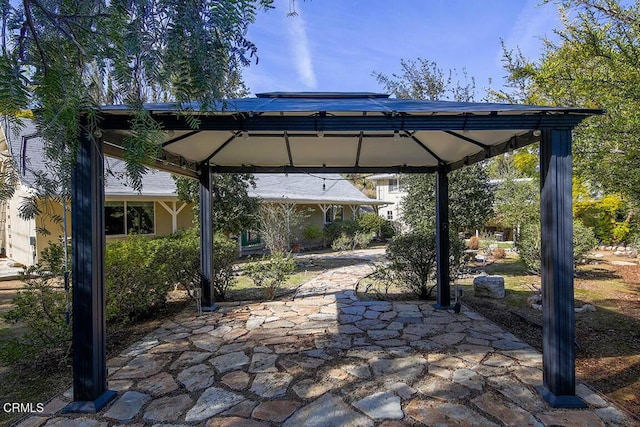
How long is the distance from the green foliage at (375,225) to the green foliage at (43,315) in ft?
49.5

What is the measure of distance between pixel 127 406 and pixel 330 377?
1827 millimetres

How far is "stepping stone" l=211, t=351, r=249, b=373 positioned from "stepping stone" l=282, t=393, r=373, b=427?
1139mm

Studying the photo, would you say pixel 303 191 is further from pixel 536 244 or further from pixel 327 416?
pixel 327 416

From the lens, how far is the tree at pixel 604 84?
4414 mm

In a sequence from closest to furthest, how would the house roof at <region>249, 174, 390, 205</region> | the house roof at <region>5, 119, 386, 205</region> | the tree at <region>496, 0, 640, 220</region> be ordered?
the tree at <region>496, 0, 640, 220</region> < the house roof at <region>5, 119, 386, 205</region> < the house roof at <region>249, 174, 390, 205</region>

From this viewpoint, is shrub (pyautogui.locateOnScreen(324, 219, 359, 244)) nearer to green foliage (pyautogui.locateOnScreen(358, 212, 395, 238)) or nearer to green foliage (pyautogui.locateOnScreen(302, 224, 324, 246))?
green foliage (pyautogui.locateOnScreen(302, 224, 324, 246))

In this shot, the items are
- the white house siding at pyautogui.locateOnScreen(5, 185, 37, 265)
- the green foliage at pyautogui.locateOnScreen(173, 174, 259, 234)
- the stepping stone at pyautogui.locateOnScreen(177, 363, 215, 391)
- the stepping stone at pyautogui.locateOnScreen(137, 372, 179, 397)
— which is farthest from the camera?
the white house siding at pyautogui.locateOnScreen(5, 185, 37, 265)

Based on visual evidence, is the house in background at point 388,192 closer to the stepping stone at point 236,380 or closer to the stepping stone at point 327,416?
the stepping stone at point 236,380

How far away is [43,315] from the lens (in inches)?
156

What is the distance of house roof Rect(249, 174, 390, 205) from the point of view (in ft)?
51.0

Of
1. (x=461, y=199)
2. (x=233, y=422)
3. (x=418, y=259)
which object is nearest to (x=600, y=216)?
(x=461, y=199)

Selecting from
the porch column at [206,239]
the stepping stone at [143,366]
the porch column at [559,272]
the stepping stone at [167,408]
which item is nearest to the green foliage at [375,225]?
the porch column at [206,239]

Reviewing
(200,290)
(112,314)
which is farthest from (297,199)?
(112,314)

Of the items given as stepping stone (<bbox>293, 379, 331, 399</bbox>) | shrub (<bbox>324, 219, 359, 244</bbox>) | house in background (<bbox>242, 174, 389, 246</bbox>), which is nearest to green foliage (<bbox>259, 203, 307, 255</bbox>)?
house in background (<bbox>242, 174, 389, 246</bbox>)
